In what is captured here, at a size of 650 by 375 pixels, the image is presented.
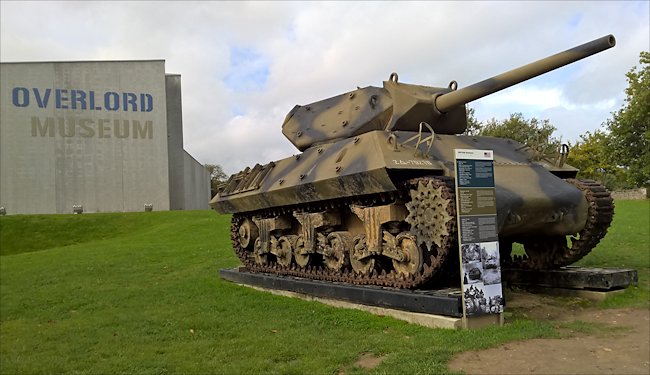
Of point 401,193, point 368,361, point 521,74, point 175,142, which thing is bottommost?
point 368,361

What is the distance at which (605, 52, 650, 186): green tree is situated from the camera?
113ft

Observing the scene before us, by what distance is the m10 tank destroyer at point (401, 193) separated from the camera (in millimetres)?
7906

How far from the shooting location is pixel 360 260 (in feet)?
30.1

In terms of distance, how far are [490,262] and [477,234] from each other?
39 cm

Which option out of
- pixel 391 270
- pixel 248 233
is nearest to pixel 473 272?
pixel 391 270

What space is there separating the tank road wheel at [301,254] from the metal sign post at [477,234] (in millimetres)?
3917

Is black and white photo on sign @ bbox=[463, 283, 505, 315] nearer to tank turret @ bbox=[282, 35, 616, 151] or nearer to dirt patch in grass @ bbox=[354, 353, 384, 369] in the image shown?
dirt patch in grass @ bbox=[354, 353, 384, 369]

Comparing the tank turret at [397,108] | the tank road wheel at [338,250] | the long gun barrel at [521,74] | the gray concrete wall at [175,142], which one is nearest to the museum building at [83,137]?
the gray concrete wall at [175,142]

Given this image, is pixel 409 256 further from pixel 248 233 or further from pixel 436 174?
pixel 248 233

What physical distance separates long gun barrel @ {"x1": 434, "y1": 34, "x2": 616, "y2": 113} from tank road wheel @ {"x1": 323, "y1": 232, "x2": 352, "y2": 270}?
8.74 feet

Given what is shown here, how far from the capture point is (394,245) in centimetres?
834

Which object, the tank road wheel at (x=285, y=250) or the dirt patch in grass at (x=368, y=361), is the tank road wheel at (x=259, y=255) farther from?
the dirt patch in grass at (x=368, y=361)

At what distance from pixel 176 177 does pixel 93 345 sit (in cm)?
3927

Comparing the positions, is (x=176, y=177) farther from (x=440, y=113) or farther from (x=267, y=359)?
(x=267, y=359)
